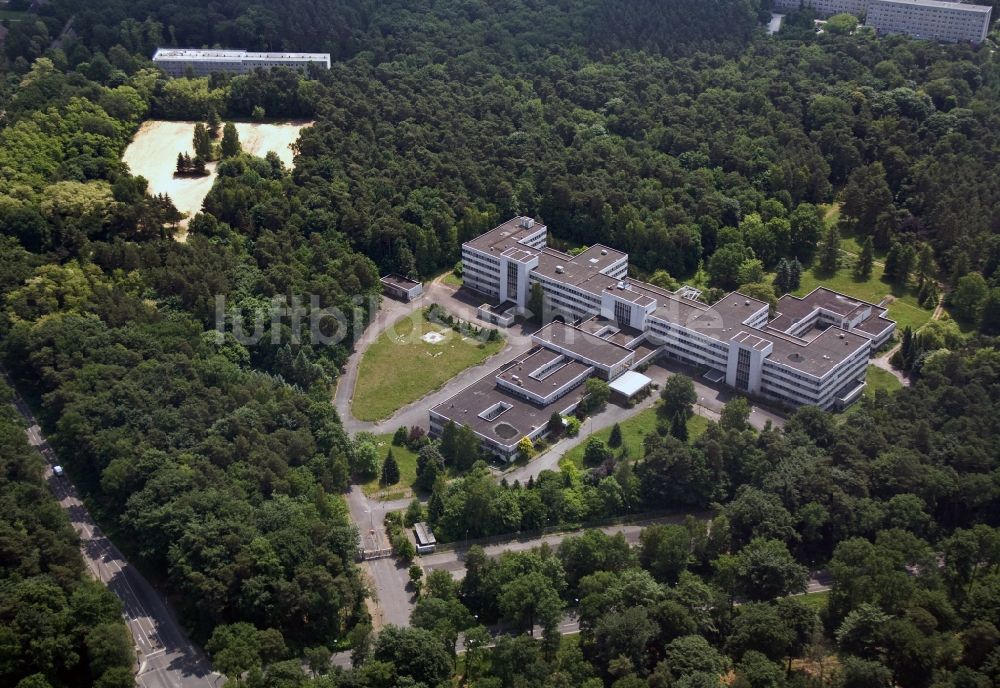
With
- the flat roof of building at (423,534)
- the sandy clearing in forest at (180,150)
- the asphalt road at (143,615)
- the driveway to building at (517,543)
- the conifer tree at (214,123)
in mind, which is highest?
the conifer tree at (214,123)

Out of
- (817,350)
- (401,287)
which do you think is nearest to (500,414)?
(401,287)

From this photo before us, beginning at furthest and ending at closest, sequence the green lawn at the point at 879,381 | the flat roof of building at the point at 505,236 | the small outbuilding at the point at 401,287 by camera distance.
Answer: the flat roof of building at the point at 505,236, the small outbuilding at the point at 401,287, the green lawn at the point at 879,381

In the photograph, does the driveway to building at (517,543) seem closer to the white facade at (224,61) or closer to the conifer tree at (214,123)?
the conifer tree at (214,123)

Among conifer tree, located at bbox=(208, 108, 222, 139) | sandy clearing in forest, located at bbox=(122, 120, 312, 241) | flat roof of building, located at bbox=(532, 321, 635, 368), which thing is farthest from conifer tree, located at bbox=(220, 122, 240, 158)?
flat roof of building, located at bbox=(532, 321, 635, 368)

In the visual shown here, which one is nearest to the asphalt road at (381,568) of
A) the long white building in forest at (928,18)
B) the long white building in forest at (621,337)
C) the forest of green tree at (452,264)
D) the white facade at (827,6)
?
the forest of green tree at (452,264)

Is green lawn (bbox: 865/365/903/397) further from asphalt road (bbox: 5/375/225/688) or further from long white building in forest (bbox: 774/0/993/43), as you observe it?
Result: long white building in forest (bbox: 774/0/993/43)

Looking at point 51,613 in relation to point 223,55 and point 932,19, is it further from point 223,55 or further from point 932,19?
point 932,19

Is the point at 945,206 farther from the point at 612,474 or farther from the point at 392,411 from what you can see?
the point at 392,411

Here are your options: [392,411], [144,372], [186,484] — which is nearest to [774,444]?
[392,411]
